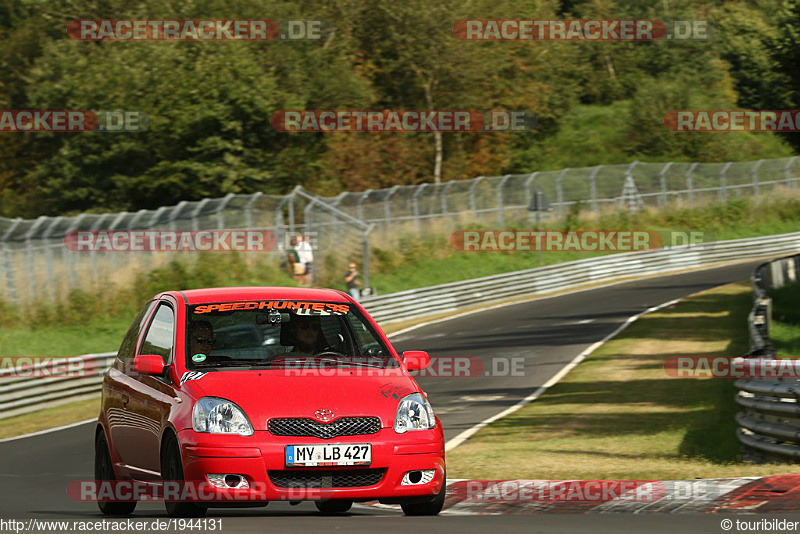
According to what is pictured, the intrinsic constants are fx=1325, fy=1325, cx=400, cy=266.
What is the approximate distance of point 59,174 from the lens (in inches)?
2067

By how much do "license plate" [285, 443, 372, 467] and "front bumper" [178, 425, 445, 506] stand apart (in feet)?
0.10

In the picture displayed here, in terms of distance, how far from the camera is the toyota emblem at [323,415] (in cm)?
769

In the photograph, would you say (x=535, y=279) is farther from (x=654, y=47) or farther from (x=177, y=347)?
(x=654, y=47)

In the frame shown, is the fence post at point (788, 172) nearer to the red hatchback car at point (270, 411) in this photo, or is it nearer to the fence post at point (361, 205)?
the fence post at point (361, 205)

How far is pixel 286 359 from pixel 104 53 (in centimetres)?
4784

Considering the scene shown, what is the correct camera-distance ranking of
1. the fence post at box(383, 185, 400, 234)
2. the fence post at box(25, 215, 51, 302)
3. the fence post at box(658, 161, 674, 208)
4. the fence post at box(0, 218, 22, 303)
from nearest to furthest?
1. the fence post at box(0, 218, 22, 303)
2. the fence post at box(25, 215, 51, 302)
3. the fence post at box(383, 185, 400, 234)
4. the fence post at box(658, 161, 674, 208)

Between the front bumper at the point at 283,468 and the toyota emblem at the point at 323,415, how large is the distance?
128 mm

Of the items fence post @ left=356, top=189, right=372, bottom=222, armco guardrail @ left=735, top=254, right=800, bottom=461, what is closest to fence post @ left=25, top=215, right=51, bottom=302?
fence post @ left=356, top=189, right=372, bottom=222

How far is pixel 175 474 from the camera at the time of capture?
7.89 meters

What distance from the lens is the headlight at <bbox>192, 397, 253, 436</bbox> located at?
7.65 metres

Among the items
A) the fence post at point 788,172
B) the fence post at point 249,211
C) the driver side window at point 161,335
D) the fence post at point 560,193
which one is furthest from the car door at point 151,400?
the fence post at point 788,172

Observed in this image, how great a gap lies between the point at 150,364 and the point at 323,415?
52.6 inches

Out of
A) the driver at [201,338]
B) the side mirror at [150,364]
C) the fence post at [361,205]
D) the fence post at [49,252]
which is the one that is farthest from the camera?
the fence post at [361,205]

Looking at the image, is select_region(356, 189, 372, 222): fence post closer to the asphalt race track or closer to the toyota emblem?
the asphalt race track
